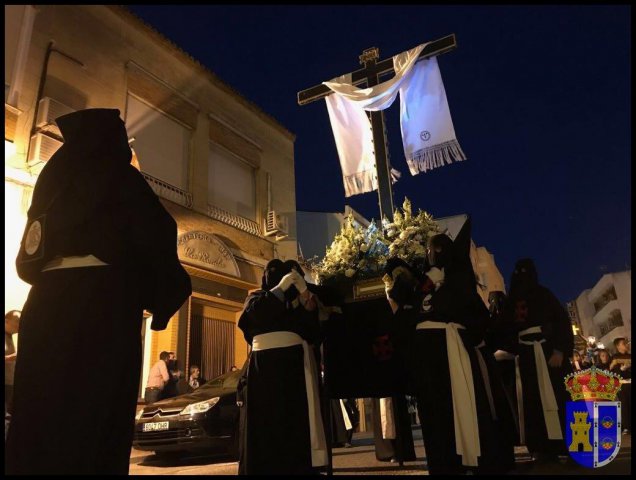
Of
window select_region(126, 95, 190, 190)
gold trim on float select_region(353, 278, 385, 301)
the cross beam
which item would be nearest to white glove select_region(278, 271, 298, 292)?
gold trim on float select_region(353, 278, 385, 301)

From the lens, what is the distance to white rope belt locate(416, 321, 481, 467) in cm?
408

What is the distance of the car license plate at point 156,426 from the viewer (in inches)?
289

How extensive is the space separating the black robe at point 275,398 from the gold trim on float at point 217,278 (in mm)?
8772

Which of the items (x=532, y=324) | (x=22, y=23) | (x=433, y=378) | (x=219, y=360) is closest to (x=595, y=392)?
(x=532, y=324)

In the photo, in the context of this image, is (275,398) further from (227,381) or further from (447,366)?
(227,381)

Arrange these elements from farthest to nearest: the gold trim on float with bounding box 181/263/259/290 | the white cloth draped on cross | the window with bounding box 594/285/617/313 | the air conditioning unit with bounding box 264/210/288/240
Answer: the window with bounding box 594/285/617/313
the air conditioning unit with bounding box 264/210/288/240
the gold trim on float with bounding box 181/263/259/290
the white cloth draped on cross

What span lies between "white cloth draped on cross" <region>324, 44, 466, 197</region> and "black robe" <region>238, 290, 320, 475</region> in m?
4.32

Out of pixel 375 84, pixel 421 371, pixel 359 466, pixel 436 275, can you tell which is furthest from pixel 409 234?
pixel 375 84

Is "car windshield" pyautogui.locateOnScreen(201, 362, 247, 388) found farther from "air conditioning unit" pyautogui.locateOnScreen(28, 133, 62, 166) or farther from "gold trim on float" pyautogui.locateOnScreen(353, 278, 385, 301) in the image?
"air conditioning unit" pyautogui.locateOnScreen(28, 133, 62, 166)

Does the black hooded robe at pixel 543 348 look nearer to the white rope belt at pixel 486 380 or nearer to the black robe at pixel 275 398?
the white rope belt at pixel 486 380

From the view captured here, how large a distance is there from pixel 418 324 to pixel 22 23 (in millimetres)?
11178

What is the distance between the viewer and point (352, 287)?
5629 mm

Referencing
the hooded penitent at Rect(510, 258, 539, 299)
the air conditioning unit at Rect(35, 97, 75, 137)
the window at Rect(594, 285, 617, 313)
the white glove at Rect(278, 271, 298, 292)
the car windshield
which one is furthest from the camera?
the window at Rect(594, 285, 617, 313)

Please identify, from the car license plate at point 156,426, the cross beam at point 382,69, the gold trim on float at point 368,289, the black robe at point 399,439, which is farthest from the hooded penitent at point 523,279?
the car license plate at point 156,426
